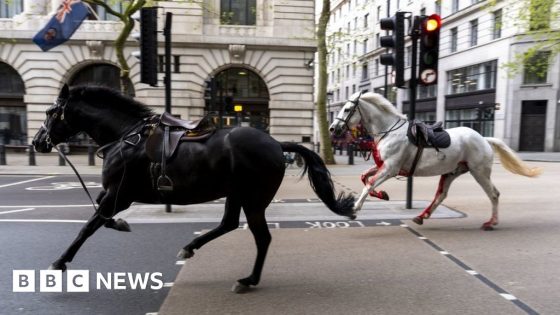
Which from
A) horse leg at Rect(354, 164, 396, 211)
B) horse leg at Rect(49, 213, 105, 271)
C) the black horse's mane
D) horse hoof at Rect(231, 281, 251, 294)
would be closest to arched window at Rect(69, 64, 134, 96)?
the black horse's mane

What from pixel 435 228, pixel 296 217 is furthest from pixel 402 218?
pixel 296 217

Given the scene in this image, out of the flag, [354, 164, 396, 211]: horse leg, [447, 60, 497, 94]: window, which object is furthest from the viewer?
[447, 60, 497, 94]: window

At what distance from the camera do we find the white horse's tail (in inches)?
265

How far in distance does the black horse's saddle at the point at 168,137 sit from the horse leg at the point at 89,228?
0.54 m

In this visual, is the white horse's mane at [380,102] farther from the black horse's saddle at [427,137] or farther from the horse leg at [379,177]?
the horse leg at [379,177]

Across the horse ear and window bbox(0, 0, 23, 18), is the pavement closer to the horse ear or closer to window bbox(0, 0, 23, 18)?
the horse ear

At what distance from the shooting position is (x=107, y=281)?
4.11 m

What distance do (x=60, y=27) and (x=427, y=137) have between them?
1828 centimetres

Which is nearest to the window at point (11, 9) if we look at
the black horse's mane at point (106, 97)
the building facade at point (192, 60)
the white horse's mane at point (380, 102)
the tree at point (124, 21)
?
the building facade at point (192, 60)

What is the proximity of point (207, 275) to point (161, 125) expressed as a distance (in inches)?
67.4

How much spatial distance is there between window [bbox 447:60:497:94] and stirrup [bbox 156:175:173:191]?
33.7m

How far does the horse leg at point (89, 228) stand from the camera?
3.98m

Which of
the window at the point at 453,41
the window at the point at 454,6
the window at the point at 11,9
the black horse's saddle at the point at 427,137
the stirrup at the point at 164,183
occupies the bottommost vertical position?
the stirrup at the point at 164,183

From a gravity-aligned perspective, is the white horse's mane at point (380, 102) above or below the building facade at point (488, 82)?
below
